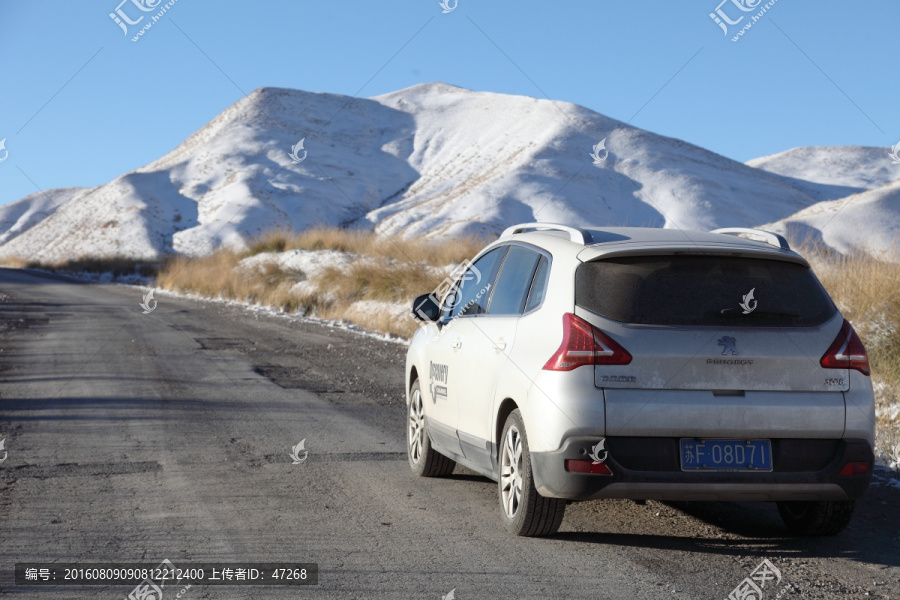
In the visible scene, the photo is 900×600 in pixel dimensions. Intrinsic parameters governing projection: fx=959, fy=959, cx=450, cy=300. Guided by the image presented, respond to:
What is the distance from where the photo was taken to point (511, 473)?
5.57 meters

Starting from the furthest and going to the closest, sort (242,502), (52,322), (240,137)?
(240,137)
(52,322)
(242,502)

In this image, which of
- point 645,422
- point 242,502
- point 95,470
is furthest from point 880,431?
point 95,470

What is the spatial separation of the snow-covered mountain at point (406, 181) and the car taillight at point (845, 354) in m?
79.4

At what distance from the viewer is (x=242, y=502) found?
20.3ft

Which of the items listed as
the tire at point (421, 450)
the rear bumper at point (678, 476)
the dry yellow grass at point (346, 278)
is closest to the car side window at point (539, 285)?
the rear bumper at point (678, 476)

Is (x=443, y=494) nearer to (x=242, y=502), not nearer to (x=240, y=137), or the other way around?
(x=242, y=502)

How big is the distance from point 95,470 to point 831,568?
505 cm

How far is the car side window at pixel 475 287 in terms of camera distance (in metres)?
6.62

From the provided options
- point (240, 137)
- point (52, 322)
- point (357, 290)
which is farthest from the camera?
point (240, 137)

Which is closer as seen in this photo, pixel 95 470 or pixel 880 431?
pixel 95 470

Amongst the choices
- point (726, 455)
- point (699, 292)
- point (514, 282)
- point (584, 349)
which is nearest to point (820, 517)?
point (726, 455)

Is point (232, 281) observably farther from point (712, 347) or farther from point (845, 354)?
point (845, 354)

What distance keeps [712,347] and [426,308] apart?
2647 mm

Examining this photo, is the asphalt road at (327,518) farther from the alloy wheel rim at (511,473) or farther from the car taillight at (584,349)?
the car taillight at (584,349)
